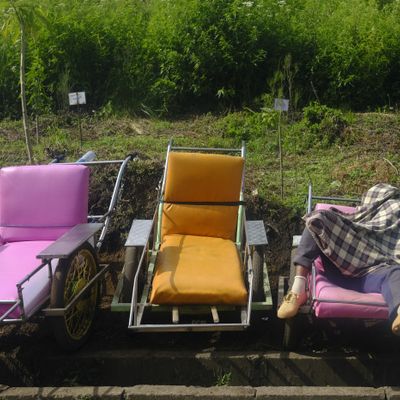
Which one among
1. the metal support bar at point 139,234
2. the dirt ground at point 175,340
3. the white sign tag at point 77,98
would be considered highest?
the white sign tag at point 77,98

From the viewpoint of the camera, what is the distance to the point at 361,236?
4.19 meters

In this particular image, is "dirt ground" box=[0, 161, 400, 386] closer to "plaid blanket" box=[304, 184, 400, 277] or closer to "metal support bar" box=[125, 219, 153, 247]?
"plaid blanket" box=[304, 184, 400, 277]

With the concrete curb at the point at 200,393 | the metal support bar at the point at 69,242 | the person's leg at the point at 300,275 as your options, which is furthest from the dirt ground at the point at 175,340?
the metal support bar at the point at 69,242

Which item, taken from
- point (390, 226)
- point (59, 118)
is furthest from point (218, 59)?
point (390, 226)

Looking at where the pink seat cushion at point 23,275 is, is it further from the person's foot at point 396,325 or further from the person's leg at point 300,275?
the person's foot at point 396,325

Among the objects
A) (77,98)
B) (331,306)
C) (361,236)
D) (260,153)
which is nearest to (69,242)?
(331,306)

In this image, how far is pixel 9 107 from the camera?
858 centimetres

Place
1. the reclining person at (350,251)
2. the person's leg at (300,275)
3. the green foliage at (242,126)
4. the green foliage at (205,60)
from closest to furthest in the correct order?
1. the person's leg at (300,275)
2. the reclining person at (350,251)
3. the green foliage at (242,126)
4. the green foliage at (205,60)

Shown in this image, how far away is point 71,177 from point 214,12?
15.0 feet

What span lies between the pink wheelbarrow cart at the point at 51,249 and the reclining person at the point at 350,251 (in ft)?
4.67

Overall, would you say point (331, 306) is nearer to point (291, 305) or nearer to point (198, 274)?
point (291, 305)

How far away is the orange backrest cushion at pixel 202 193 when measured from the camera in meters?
4.96

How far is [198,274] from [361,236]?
1.22 metres

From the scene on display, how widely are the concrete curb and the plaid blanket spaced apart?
890 mm
